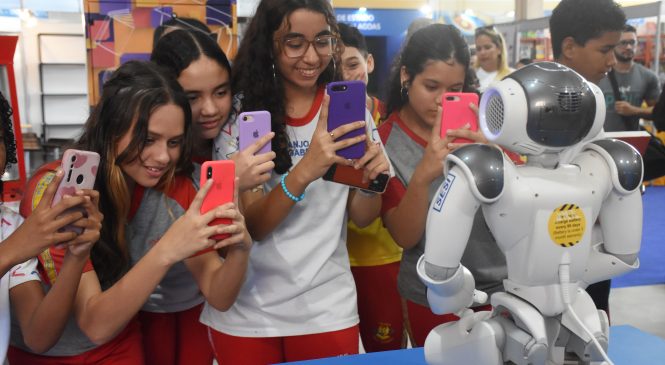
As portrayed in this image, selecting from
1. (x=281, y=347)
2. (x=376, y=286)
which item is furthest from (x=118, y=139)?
(x=376, y=286)

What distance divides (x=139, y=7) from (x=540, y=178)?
2.36 metres

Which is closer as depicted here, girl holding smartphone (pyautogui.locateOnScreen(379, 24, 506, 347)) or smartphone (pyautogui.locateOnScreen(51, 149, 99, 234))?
smartphone (pyautogui.locateOnScreen(51, 149, 99, 234))

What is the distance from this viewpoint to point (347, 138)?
1.17 meters

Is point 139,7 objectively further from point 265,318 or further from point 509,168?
point 509,168

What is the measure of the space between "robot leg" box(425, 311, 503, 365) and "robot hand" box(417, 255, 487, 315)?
40 millimetres

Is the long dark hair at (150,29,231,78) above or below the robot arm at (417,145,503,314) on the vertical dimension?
above

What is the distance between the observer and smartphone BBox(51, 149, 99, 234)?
0.94 meters

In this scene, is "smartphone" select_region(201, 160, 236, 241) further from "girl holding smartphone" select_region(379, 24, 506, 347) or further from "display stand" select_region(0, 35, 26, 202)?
"display stand" select_region(0, 35, 26, 202)

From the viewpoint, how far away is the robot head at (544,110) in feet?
3.03

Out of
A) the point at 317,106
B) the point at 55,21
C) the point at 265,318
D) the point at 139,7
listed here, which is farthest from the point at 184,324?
the point at 55,21

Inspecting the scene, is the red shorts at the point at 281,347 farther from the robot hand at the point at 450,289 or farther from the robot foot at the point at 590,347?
the robot foot at the point at 590,347

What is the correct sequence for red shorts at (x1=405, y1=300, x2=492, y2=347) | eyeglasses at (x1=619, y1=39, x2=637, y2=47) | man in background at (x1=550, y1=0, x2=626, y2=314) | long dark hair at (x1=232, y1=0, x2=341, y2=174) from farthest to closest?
eyeglasses at (x1=619, y1=39, x2=637, y2=47), man in background at (x1=550, y1=0, x2=626, y2=314), red shorts at (x1=405, y1=300, x2=492, y2=347), long dark hair at (x1=232, y1=0, x2=341, y2=174)

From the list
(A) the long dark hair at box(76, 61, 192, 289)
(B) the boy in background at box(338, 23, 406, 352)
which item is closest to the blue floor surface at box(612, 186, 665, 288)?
(B) the boy in background at box(338, 23, 406, 352)

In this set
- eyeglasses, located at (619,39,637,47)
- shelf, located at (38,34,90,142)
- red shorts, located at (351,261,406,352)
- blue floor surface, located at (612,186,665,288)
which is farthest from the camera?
shelf, located at (38,34,90,142)
